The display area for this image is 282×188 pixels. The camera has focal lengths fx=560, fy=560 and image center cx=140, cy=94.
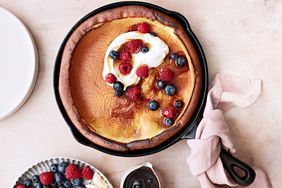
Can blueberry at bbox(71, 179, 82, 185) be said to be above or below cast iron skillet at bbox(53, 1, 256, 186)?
below

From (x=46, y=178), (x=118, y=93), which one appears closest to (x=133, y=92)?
(x=118, y=93)

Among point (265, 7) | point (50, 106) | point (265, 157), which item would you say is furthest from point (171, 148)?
point (265, 7)

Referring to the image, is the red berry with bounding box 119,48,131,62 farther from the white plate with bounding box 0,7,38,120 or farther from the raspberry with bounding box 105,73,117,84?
the white plate with bounding box 0,7,38,120

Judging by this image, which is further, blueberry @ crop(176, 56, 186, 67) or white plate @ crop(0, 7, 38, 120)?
white plate @ crop(0, 7, 38, 120)

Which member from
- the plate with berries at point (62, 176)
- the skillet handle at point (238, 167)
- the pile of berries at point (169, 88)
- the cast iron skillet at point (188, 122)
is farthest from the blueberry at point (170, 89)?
the plate with berries at point (62, 176)

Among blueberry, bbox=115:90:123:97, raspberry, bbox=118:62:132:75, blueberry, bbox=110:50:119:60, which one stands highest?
blueberry, bbox=110:50:119:60

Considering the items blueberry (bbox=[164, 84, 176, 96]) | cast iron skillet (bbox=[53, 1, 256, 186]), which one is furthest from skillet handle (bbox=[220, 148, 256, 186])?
blueberry (bbox=[164, 84, 176, 96])

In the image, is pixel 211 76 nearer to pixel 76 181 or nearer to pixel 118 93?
pixel 118 93
